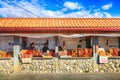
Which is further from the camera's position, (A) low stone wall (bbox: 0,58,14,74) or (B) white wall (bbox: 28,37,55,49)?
(B) white wall (bbox: 28,37,55,49)

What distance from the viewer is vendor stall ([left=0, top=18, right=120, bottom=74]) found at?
59.4ft

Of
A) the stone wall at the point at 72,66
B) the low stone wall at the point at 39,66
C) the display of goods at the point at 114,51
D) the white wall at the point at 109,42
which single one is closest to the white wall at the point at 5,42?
the low stone wall at the point at 39,66

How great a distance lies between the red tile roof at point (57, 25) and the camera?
712 inches

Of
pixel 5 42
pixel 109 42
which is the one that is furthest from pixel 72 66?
pixel 5 42

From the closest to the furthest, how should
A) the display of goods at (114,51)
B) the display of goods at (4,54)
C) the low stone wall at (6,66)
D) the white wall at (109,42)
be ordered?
the low stone wall at (6,66) < the display of goods at (4,54) < the display of goods at (114,51) < the white wall at (109,42)

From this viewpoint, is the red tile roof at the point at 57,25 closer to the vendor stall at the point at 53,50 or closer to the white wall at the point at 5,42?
the vendor stall at the point at 53,50

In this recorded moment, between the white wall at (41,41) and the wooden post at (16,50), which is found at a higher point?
the white wall at (41,41)

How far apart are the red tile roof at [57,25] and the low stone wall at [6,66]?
6.34 ft

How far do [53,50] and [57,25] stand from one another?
1700 millimetres

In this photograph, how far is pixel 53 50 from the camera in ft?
61.6

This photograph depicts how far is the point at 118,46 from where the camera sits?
63.3ft

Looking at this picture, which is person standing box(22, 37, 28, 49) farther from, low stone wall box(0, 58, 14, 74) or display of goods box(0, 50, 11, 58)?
low stone wall box(0, 58, 14, 74)

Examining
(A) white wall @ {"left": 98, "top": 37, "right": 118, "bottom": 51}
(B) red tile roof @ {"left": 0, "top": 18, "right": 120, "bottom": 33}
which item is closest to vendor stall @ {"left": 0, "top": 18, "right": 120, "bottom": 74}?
(B) red tile roof @ {"left": 0, "top": 18, "right": 120, "bottom": 33}

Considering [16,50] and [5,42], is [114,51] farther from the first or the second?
[5,42]
